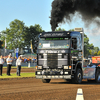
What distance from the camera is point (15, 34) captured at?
107 meters

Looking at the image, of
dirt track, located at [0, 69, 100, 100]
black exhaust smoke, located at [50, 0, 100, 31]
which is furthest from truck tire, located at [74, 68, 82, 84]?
black exhaust smoke, located at [50, 0, 100, 31]

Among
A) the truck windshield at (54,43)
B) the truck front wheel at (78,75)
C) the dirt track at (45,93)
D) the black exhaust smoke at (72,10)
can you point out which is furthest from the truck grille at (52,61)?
the black exhaust smoke at (72,10)

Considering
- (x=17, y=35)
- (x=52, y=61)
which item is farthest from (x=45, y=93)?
(x=17, y=35)

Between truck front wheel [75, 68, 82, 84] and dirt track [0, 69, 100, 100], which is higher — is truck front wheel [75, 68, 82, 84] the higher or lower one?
the higher one

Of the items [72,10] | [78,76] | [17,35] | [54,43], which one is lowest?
[78,76]

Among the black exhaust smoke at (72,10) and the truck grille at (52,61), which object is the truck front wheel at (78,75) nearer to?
the truck grille at (52,61)

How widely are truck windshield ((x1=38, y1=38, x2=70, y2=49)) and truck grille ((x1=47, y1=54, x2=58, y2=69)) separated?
1.84 ft

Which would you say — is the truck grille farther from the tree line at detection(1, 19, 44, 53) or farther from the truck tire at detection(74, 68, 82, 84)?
the tree line at detection(1, 19, 44, 53)

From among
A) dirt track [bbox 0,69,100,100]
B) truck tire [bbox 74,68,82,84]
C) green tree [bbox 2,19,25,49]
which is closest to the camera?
dirt track [bbox 0,69,100,100]

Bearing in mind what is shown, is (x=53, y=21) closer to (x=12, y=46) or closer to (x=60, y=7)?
(x=60, y=7)

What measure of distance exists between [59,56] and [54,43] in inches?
34.7

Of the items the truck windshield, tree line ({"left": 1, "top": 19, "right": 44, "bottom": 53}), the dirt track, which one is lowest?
the dirt track

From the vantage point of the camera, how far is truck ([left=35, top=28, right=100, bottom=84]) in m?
16.9

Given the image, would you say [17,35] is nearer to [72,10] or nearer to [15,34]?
[15,34]
